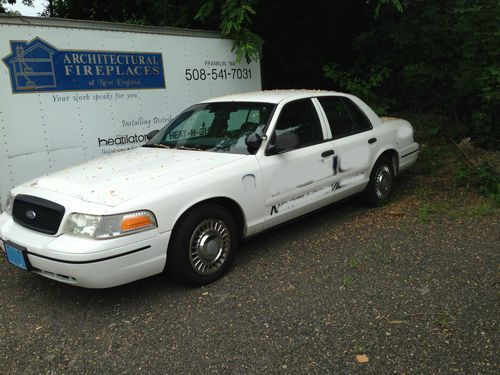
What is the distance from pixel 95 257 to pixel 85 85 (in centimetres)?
358

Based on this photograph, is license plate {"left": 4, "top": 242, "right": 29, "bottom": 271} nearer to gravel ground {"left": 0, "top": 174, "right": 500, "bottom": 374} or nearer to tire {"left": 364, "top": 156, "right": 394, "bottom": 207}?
gravel ground {"left": 0, "top": 174, "right": 500, "bottom": 374}

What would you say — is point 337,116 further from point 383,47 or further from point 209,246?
point 383,47

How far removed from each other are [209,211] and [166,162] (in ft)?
2.15

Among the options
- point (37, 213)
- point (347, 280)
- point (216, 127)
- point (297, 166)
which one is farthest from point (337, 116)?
point (37, 213)

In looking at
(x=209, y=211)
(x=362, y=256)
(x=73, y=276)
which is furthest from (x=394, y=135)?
(x=73, y=276)

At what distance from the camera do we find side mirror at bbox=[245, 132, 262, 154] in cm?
435

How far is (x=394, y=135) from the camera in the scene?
6.19 meters

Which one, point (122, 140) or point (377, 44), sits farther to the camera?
point (377, 44)

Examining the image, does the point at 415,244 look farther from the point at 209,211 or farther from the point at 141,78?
the point at 141,78

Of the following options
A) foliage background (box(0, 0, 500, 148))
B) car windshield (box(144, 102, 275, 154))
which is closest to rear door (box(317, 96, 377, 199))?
car windshield (box(144, 102, 275, 154))

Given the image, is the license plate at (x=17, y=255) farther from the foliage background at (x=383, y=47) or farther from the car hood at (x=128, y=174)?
the foliage background at (x=383, y=47)

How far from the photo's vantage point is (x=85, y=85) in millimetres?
6250

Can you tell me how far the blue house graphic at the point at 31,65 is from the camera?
5566 millimetres

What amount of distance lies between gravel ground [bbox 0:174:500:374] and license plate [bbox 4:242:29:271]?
0.41 meters
